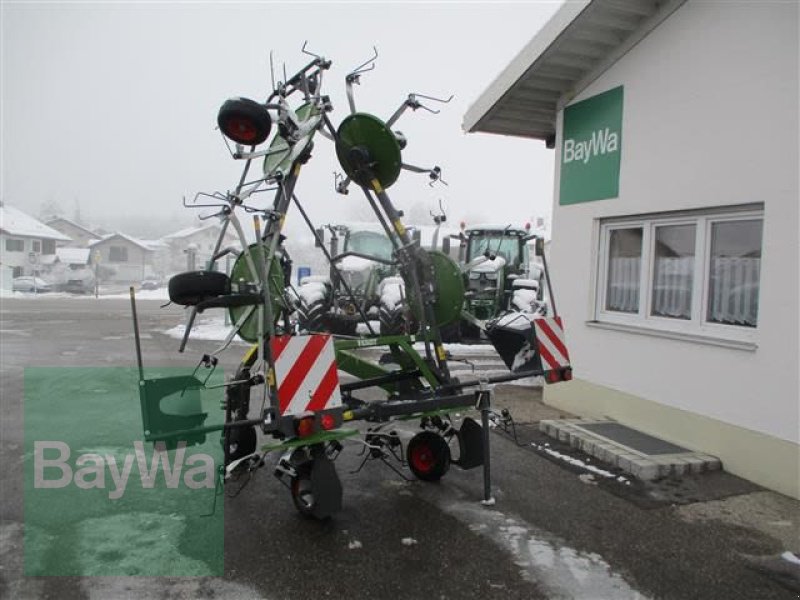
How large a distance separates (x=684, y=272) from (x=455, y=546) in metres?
3.86

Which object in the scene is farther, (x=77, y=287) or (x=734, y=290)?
(x=77, y=287)

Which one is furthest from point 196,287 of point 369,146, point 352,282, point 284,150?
point 352,282

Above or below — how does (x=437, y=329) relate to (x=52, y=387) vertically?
above

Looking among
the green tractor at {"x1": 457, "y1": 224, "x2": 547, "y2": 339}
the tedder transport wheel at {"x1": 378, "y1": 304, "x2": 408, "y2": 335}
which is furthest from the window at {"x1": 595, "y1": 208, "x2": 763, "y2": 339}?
the green tractor at {"x1": 457, "y1": 224, "x2": 547, "y2": 339}

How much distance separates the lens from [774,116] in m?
5.04

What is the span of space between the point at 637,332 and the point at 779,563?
9.84ft

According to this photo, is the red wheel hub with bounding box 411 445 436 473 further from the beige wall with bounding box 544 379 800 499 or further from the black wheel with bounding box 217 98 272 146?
the black wheel with bounding box 217 98 272 146

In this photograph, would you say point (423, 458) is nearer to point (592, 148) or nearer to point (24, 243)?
point (592, 148)

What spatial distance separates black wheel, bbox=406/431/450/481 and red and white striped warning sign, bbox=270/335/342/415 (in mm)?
1503

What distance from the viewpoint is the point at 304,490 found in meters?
4.14

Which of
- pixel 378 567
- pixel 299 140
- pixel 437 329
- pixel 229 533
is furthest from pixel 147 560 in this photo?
pixel 299 140

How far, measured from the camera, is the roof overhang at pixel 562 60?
640cm

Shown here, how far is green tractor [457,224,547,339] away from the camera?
1455cm

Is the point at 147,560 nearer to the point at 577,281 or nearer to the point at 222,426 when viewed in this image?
the point at 222,426
